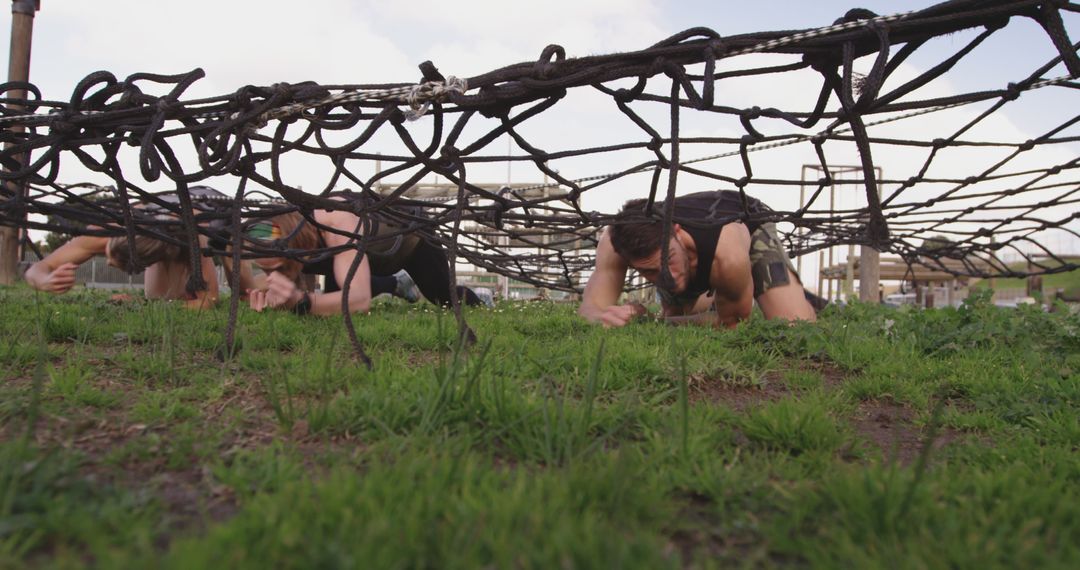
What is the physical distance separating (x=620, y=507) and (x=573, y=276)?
5176mm

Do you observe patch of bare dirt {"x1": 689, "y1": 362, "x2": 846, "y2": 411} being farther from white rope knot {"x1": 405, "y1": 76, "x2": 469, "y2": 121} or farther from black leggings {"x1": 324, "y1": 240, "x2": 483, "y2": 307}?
black leggings {"x1": 324, "y1": 240, "x2": 483, "y2": 307}

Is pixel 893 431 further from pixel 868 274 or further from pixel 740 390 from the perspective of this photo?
pixel 868 274

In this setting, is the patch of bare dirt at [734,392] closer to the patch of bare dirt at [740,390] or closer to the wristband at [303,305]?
the patch of bare dirt at [740,390]

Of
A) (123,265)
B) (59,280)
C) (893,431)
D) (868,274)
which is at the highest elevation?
(868,274)

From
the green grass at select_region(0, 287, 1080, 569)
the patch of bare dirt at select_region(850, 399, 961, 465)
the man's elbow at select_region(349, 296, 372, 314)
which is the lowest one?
the patch of bare dirt at select_region(850, 399, 961, 465)

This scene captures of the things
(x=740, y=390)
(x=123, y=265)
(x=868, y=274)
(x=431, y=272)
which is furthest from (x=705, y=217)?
(x=868, y=274)

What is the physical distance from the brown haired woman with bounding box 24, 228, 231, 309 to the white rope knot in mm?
2721

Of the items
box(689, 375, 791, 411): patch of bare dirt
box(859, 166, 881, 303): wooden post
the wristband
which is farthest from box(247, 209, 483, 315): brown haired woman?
box(859, 166, 881, 303): wooden post

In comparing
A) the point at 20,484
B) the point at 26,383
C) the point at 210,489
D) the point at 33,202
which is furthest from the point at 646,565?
the point at 33,202

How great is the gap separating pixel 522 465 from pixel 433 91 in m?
0.99

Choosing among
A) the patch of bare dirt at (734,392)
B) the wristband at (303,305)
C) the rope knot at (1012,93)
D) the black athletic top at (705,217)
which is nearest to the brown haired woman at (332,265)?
the wristband at (303,305)

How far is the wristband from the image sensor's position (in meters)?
3.44

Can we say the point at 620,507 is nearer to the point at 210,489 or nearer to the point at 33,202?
the point at 210,489

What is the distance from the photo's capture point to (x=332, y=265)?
4.58 meters
